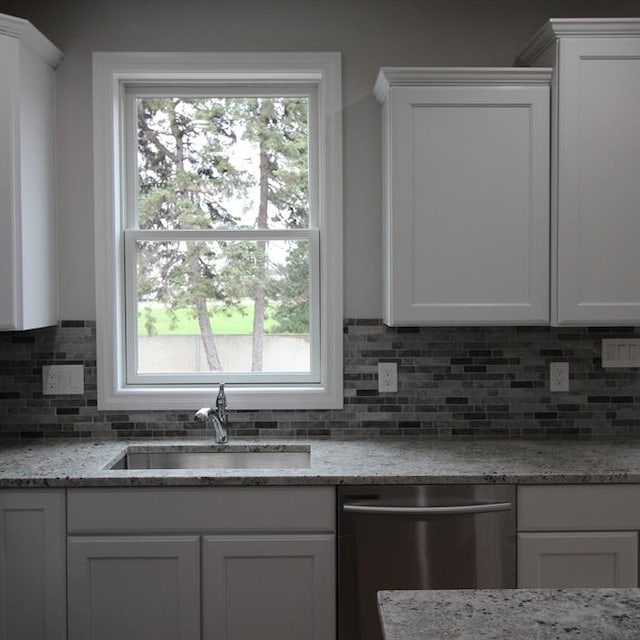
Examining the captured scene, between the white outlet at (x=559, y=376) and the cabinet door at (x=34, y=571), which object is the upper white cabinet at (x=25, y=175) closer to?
the cabinet door at (x=34, y=571)

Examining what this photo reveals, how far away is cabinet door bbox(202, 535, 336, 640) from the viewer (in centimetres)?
222

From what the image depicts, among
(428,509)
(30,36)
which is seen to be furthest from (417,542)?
(30,36)

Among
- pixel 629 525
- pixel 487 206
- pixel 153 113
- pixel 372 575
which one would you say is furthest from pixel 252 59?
pixel 629 525

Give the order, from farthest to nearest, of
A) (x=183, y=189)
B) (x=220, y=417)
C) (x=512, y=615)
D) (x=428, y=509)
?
1. (x=183, y=189)
2. (x=220, y=417)
3. (x=428, y=509)
4. (x=512, y=615)

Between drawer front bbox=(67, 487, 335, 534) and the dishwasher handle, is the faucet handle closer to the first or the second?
drawer front bbox=(67, 487, 335, 534)

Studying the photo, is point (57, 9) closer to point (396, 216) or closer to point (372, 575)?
point (396, 216)

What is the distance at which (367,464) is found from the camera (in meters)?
2.36

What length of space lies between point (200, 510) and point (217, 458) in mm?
456

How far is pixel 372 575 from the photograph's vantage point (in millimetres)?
2209

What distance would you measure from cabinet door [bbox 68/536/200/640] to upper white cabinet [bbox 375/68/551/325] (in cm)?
108

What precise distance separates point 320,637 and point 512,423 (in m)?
1.11

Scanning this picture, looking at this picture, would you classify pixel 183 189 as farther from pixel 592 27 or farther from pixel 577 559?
pixel 577 559

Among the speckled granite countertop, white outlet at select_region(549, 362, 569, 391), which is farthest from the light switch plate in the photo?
the speckled granite countertop

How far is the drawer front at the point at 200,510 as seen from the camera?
2.22 m
